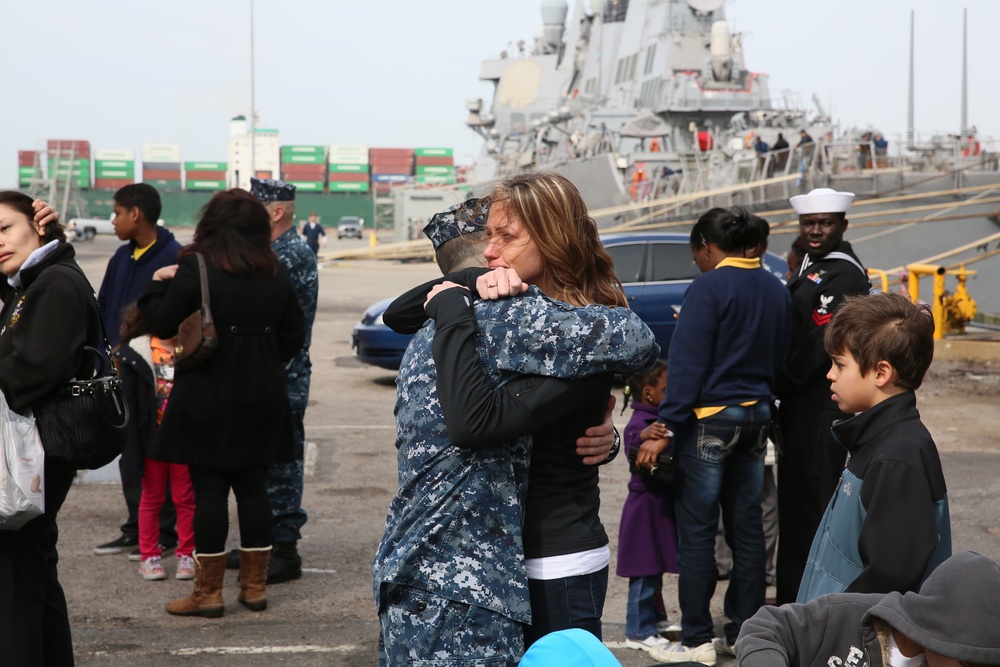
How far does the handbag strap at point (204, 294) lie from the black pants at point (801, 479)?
266 cm

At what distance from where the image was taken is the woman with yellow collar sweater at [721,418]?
4.29 m

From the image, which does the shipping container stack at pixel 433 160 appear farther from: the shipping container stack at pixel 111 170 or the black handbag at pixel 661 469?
the black handbag at pixel 661 469

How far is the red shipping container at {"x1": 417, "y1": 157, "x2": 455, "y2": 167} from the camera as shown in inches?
5281

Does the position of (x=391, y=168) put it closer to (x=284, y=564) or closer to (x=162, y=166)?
(x=162, y=166)

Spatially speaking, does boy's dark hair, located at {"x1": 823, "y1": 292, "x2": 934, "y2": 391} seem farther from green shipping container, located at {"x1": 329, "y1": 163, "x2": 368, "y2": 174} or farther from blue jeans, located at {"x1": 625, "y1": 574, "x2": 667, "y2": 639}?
green shipping container, located at {"x1": 329, "y1": 163, "x2": 368, "y2": 174}

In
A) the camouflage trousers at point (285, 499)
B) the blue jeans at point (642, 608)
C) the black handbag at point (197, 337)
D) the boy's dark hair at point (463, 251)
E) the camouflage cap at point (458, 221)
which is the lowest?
the blue jeans at point (642, 608)

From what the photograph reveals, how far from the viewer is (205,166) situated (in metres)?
127

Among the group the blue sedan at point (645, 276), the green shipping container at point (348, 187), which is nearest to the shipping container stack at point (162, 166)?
the green shipping container at point (348, 187)

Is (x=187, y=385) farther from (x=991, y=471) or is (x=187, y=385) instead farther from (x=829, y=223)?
(x=991, y=471)

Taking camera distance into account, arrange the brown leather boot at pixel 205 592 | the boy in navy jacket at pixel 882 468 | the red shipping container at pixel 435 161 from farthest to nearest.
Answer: the red shipping container at pixel 435 161, the brown leather boot at pixel 205 592, the boy in navy jacket at pixel 882 468

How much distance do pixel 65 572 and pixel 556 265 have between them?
13.8ft

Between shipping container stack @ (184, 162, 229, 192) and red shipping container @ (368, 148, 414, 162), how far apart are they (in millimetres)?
17780

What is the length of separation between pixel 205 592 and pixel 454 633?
9.58 ft

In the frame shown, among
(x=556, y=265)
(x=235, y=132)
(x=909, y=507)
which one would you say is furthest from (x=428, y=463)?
(x=235, y=132)
